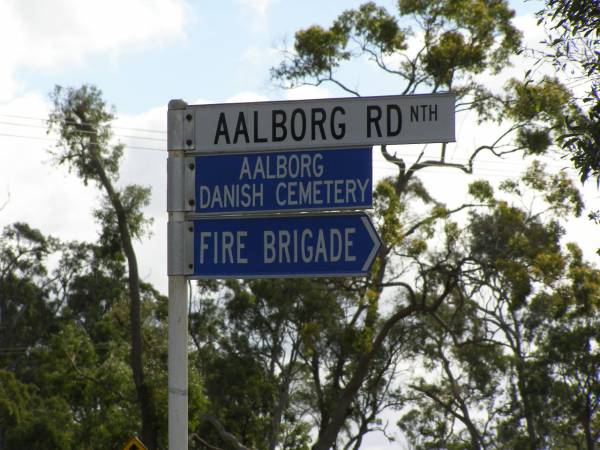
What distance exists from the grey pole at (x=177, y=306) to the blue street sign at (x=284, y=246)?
0.08 meters

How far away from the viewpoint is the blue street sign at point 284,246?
530 cm

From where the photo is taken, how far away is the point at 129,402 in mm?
31312

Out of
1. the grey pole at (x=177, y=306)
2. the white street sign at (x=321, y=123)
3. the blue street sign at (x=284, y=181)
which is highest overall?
the white street sign at (x=321, y=123)

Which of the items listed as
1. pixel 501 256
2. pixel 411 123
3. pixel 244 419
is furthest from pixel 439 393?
pixel 411 123

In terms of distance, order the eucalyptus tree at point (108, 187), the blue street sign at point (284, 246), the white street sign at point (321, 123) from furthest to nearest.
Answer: the eucalyptus tree at point (108, 187), the white street sign at point (321, 123), the blue street sign at point (284, 246)

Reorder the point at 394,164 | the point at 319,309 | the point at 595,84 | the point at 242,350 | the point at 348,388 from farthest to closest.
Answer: the point at 242,350
the point at 319,309
the point at 394,164
the point at 348,388
the point at 595,84

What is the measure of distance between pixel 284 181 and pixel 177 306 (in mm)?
800

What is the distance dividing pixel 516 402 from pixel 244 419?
8.78m

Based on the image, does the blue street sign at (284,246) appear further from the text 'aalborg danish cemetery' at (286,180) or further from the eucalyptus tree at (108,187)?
the eucalyptus tree at (108,187)

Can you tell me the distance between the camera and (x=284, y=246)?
5.36 meters

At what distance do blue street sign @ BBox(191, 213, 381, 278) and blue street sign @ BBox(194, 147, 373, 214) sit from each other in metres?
0.07

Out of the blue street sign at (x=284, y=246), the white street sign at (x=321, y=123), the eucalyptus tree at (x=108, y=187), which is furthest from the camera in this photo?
the eucalyptus tree at (x=108, y=187)

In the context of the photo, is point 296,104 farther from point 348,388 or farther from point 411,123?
point 348,388

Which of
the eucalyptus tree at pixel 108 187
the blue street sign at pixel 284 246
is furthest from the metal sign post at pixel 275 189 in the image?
the eucalyptus tree at pixel 108 187
